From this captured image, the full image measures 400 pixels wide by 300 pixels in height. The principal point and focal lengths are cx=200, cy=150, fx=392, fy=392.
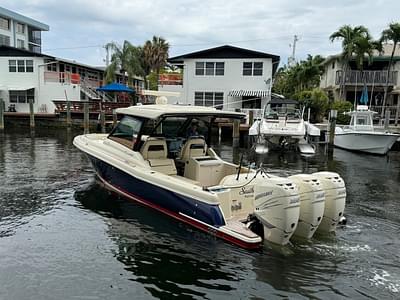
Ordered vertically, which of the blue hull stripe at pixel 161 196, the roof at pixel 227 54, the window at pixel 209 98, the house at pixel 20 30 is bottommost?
the blue hull stripe at pixel 161 196

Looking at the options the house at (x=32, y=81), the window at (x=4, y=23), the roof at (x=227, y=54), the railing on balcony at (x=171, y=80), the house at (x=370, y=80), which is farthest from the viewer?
the window at (x=4, y=23)

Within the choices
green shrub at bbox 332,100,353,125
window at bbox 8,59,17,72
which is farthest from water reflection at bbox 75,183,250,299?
window at bbox 8,59,17,72

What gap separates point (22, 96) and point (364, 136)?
27793mm

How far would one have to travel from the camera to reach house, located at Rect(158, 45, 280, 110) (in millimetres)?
28750

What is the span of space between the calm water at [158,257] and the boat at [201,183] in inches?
11.7

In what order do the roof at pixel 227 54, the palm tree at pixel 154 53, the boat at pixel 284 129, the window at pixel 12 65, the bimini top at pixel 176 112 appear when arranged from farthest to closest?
the palm tree at pixel 154 53
the window at pixel 12 65
the roof at pixel 227 54
the boat at pixel 284 129
the bimini top at pixel 176 112

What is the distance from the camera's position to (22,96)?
111 feet

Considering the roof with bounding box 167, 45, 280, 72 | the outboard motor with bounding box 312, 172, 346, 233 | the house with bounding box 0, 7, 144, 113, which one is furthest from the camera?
the house with bounding box 0, 7, 144, 113

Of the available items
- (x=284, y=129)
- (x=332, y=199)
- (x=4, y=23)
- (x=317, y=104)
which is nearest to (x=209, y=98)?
(x=317, y=104)

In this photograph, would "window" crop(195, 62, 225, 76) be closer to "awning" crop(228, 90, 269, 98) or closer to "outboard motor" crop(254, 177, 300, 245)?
"awning" crop(228, 90, 269, 98)

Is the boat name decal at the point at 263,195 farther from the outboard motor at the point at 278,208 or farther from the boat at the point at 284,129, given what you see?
the boat at the point at 284,129

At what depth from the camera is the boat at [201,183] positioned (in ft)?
20.3

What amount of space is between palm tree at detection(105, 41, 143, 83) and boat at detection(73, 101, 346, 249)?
28.9 metres

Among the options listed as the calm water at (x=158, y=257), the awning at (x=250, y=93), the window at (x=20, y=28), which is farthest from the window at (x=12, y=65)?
the calm water at (x=158, y=257)
